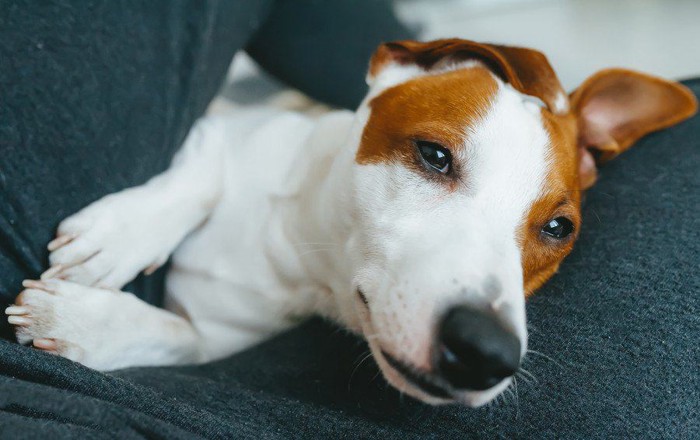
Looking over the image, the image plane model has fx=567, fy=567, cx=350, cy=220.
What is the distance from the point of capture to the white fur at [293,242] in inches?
42.4

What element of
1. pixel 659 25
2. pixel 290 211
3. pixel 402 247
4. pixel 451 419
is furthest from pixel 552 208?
pixel 659 25

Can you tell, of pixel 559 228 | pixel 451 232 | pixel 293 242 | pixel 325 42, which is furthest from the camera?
pixel 325 42

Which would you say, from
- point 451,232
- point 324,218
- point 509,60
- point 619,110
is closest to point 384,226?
point 451,232

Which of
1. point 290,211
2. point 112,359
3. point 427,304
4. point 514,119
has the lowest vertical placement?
point 112,359

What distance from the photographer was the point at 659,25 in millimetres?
3445

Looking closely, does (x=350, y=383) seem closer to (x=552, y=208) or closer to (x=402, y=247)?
(x=402, y=247)

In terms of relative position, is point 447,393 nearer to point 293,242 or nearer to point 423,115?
point 423,115

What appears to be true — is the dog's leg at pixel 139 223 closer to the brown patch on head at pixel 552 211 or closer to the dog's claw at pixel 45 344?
the dog's claw at pixel 45 344

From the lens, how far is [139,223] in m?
1.41

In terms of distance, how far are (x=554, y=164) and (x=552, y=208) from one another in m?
0.10

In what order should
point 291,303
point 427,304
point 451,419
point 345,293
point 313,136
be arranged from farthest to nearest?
point 313,136 → point 291,303 → point 345,293 → point 451,419 → point 427,304

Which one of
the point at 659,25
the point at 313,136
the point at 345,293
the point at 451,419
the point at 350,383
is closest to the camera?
the point at 451,419

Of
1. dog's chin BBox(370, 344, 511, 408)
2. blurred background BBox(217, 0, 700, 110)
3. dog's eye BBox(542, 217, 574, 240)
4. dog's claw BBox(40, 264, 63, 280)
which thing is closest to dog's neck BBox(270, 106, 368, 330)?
dog's chin BBox(370, 344, 511, 408)

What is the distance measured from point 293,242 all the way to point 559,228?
70 cm
